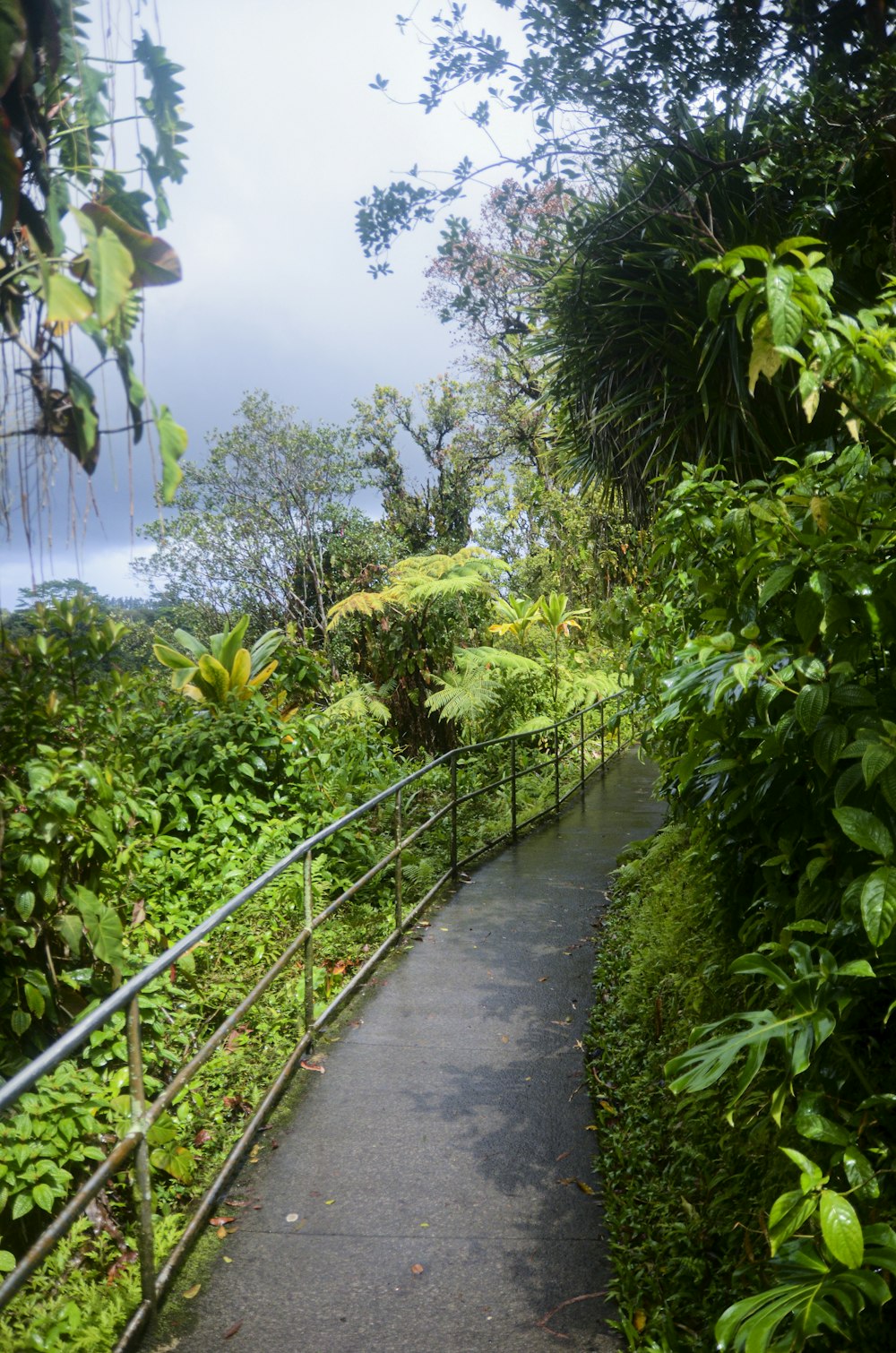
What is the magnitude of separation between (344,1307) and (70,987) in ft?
4.28

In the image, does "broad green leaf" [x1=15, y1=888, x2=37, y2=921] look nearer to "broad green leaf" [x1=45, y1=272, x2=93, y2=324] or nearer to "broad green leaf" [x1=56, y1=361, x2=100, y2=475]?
"broad green leaf" [x1=56, y1=361, x2=100, y2=475]

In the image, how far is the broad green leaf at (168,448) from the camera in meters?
1.56

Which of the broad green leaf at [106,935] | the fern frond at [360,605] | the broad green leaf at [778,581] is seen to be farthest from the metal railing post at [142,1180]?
the fern frond at [360,605]

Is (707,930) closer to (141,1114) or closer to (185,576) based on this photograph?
(141,1114)

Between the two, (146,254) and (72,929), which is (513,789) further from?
(146,254)

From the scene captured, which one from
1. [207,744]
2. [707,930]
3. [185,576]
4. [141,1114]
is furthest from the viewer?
[185,576]

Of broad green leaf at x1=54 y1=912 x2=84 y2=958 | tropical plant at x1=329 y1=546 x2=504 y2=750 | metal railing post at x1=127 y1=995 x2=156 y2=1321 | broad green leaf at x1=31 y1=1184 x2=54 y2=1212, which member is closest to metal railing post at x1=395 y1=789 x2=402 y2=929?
broad green leaf at x1=54 y1=912 x2=84 y2=958

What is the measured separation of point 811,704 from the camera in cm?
180

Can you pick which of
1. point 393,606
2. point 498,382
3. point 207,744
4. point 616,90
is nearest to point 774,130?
point 616,90

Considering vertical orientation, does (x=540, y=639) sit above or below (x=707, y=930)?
above

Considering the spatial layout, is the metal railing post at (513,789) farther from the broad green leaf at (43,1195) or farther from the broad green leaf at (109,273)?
the broad green leaf at (109,273)

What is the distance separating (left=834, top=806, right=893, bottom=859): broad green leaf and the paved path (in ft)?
4.57

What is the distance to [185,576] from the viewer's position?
968 cm

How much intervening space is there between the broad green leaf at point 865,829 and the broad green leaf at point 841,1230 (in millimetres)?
544
